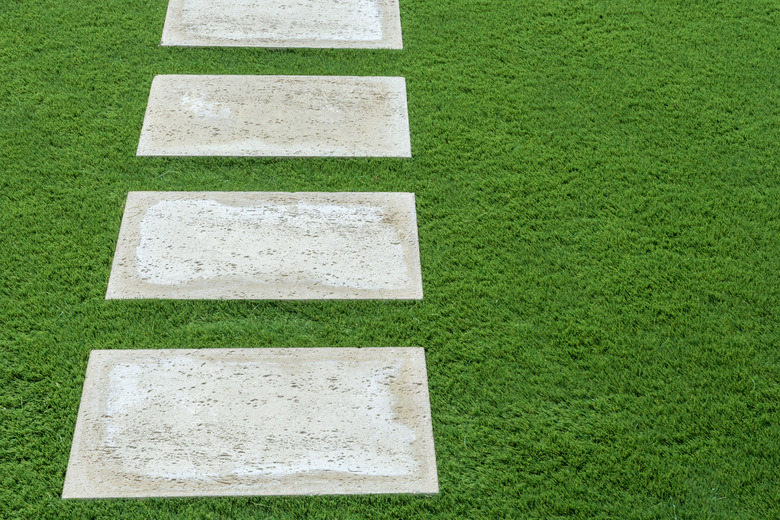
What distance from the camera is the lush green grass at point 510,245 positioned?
7.16 ft

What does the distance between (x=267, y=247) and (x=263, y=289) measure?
193 mm

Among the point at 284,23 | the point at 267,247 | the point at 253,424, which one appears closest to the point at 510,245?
the point at 267,247

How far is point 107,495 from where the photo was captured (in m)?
2.09

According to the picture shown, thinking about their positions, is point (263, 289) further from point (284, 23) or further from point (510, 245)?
point (284, 23)

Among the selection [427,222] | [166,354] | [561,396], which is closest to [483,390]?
[561,396]

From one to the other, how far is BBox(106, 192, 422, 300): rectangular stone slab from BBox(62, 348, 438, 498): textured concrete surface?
0.25 m

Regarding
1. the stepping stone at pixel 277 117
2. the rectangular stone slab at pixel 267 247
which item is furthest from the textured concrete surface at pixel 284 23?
the rectangular stone slab at pixel 267 247

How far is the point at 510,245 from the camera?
9.03ft

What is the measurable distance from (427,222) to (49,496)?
1.47 m

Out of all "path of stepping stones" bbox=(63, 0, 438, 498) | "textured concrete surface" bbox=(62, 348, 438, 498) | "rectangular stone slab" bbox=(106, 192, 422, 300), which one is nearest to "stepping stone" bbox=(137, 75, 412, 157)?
"path of stepping stones" bbox=(63, 0, 438, 498)

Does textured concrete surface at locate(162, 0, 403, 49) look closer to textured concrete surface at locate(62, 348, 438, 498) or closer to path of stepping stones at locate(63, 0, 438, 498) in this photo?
path of stepping stones at locate(63, 0, 438, 498)

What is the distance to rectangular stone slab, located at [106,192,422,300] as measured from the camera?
2.59 meters

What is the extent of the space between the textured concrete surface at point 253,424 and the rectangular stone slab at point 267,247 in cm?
25

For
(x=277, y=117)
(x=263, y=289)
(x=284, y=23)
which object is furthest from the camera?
(x=284, y=23)
